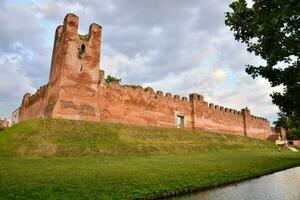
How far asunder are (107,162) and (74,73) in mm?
12494

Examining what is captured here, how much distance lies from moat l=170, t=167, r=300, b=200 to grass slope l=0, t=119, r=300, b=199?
0.67 metres

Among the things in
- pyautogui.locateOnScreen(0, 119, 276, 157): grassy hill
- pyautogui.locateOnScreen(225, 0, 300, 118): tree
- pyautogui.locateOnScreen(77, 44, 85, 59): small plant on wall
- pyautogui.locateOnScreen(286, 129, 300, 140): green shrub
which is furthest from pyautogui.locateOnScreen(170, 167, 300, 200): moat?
pyautogui.locateOnScreen(286, 129, 300, 140): green shrub

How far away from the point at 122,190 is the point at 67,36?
19.3 m

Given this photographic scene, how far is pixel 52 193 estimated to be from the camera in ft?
25.1

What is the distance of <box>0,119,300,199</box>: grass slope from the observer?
843cm

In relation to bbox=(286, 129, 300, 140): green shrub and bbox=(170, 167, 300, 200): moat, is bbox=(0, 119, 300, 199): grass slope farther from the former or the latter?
bbox=(286, 129, 300, 140): green shrub

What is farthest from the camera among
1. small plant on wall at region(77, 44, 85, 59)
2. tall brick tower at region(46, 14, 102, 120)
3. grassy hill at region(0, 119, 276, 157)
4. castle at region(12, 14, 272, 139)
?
small plant on wall at region(77, 44, 85, 59)

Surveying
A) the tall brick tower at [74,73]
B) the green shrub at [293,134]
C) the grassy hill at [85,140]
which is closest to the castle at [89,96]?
the tall brick tower at [74,73]

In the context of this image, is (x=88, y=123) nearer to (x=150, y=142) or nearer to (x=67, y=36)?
(x=150, y=142)

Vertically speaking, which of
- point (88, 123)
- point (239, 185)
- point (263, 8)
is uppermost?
point (263, 8)

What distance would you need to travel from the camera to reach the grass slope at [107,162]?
8.43 m

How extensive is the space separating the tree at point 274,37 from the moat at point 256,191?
108 inches

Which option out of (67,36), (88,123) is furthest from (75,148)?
(67,36)

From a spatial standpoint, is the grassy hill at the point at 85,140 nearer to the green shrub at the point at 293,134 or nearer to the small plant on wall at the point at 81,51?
the small plant on wall at the point at 81,51
